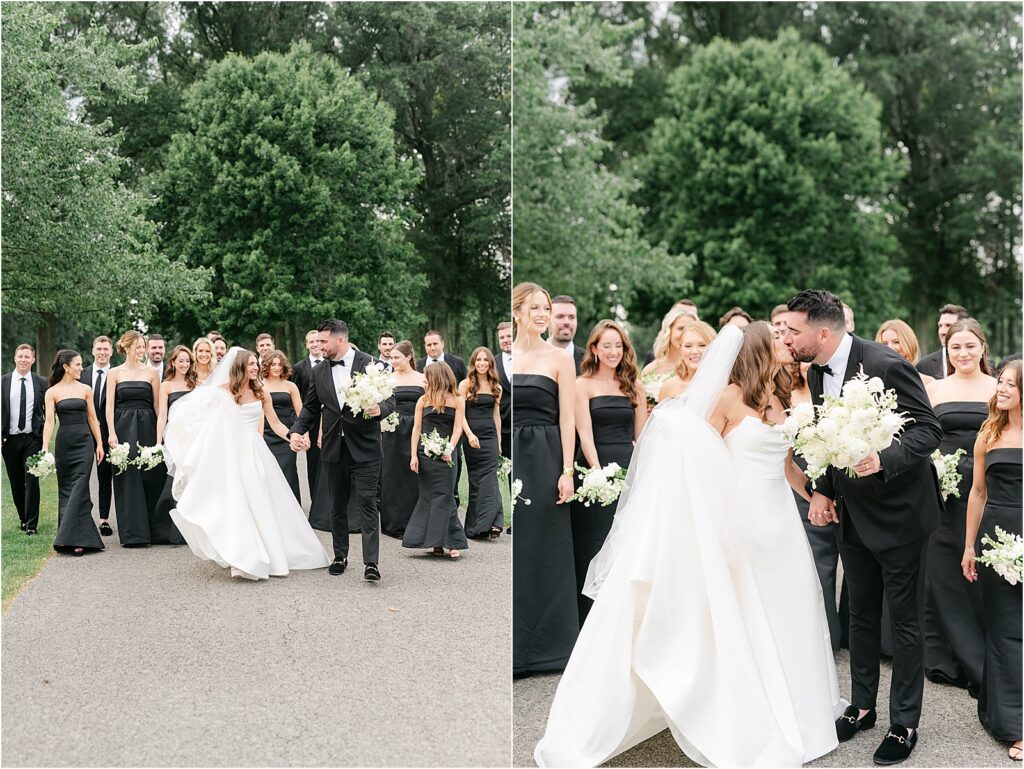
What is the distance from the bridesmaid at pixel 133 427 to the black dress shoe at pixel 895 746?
4.24 m

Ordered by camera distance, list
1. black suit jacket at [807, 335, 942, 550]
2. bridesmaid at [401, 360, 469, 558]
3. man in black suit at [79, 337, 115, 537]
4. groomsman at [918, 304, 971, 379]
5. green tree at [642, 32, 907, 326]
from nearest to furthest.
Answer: black suit jacket at [807, 335, 942, 550] → bridesmaid at [401, 360, 469, 558] → man in black suit at [79, 337, 115, 537] → groomsman at [918, 304, 971, 379] → green tree at [642, 32, 907, 326]

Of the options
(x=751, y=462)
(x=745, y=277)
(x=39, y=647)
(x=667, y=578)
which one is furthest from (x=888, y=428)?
(x=745, y=277)

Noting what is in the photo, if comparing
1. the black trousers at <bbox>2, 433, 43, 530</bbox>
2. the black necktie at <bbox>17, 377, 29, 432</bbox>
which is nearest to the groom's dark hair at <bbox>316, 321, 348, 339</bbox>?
the black necktie at <bbox>17, 377, 29, 432</bbox>

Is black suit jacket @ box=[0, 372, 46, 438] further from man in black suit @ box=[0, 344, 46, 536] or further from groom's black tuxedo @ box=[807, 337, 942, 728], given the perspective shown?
groom's black tuxedo @ box=[807, 337, 942, 728]

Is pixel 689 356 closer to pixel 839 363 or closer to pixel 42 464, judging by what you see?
pixel 839 363

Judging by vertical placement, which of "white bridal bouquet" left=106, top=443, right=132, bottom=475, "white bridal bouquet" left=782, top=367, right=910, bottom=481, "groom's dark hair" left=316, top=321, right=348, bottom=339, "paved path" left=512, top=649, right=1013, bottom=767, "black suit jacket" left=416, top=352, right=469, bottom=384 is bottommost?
"paved path" left=512, top=649, right=1013, bottom=767

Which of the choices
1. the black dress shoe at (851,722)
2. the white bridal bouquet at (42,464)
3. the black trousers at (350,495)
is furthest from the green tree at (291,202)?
the black dress shoe at (851,722)

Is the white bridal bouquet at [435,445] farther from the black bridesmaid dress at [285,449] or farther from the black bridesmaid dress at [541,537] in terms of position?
the black bridesmaid dress at [285,449]

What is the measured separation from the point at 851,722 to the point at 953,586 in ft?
5.03

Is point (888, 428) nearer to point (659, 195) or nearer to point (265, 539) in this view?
point (265, 539)

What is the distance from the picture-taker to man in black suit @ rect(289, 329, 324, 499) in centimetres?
526

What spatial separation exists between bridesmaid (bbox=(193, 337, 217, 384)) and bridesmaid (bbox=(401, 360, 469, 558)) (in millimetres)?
1186

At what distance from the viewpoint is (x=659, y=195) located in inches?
966

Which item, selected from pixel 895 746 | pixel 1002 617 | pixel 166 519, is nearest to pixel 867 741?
pixel 895 746
